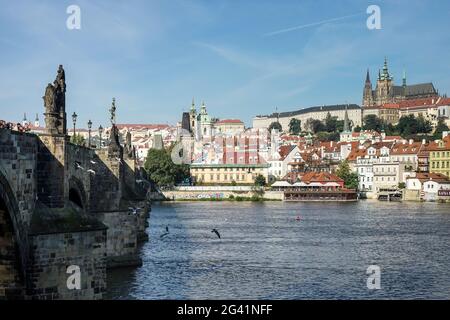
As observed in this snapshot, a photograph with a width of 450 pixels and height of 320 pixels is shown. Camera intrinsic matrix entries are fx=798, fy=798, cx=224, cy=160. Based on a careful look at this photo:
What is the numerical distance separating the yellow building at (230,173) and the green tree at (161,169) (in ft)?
57.0

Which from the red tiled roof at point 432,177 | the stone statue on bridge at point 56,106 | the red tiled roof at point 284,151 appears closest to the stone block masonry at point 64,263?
the stone statue on bridge at point 56,106

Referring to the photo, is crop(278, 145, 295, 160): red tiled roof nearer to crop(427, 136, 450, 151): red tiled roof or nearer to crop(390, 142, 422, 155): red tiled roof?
crop(390, 142, 422, 155): red tiled roof

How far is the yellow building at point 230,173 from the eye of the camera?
176 metres

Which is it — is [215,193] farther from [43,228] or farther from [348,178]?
[43,228]

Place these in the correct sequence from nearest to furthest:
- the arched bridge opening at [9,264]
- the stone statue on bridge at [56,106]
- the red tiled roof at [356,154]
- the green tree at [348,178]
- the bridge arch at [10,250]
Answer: the bridge arch at [10,250] → the arched bridge opening at [9,264] → the stone statue on bridge at [56,106] → the green tree at [348,178] → the red tiled roof at [356,154]

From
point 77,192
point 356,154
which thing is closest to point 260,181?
point 356,154

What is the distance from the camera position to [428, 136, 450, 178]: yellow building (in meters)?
150

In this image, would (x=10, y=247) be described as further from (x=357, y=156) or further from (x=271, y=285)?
(x=357, y=156)

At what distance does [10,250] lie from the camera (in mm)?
24719

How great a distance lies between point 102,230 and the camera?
27.6 m

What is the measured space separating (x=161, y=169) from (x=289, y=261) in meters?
109

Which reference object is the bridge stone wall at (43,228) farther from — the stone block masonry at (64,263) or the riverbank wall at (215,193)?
the riverbank wall at (215,193)

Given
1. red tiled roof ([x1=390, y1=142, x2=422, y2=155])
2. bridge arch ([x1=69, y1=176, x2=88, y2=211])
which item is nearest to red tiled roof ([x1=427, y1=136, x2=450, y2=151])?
red tiled roof ([x1=390, y1=142, x2=422, y2=155])

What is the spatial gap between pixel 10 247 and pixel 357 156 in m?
157
